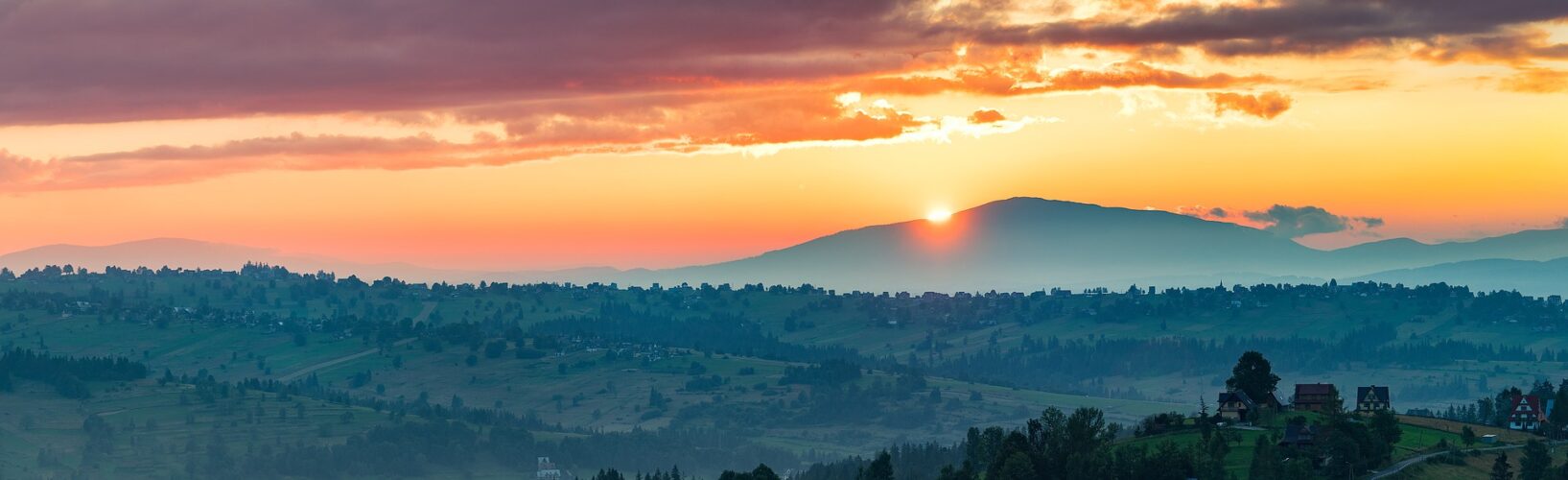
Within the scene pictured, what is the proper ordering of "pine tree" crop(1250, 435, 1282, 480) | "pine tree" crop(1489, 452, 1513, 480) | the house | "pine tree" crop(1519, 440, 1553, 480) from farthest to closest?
the house, "pine tree" crop(1519, 440, 1553, 480), "pine tree" crop(1489, 452, 1513, 480), "pine tree" crop(1250, 435, 1282, 480)

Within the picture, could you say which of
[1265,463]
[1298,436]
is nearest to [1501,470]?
[1298,436]

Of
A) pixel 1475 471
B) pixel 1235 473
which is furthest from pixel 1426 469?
pixel 1235 473

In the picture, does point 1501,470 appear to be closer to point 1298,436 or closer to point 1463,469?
point 1463,469

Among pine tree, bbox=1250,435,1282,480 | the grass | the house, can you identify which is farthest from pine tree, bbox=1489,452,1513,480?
pine tree, bbox=1250,435,1282,480

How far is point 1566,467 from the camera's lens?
611ft

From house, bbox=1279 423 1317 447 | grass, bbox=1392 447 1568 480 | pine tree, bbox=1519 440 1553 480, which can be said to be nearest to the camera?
pine tree, bbox=1519 440 1553 480

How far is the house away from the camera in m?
194

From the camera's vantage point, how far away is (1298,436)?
642 ft

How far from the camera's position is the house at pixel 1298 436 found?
194 metres

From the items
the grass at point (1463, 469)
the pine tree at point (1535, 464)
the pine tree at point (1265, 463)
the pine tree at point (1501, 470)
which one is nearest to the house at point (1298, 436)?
the grass at point (1463, 469)

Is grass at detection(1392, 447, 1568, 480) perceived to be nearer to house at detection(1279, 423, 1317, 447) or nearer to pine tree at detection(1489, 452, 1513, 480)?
pine tree at detection(1489, 452, 1513, 480)

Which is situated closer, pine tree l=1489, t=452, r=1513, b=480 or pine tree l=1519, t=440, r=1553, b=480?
pine tree l=1489, t=452, r=1513, b=480

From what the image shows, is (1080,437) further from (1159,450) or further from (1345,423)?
(1345,423)

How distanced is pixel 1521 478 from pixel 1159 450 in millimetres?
31909
